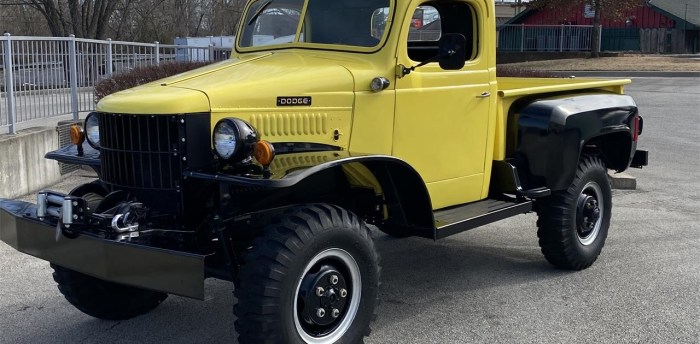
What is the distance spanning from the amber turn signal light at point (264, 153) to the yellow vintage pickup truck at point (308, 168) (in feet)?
0.04

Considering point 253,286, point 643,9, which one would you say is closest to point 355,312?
point 253,286

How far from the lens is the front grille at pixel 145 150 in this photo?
3.78 meters

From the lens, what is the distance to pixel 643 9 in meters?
39.2

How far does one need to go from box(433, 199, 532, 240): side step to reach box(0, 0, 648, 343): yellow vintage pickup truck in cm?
2

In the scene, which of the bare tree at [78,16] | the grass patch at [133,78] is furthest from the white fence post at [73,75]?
the bare tree at [78,16]

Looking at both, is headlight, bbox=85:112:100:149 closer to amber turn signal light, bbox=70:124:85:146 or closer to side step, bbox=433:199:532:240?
amber turn signal light, bbox=70:124:85:146

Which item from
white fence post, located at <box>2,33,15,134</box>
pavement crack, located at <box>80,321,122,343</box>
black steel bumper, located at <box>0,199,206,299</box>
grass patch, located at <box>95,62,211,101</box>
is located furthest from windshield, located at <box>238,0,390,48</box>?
grass patch, located at <box>95,62,211,101</box>

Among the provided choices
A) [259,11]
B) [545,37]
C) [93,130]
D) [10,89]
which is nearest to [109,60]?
[10,89]

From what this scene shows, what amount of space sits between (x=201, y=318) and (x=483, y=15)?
279 cm

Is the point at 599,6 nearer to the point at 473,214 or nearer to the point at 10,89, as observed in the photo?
the point at 10,89

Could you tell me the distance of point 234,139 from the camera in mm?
3609

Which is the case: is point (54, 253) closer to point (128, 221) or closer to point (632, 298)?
point (128, 221)

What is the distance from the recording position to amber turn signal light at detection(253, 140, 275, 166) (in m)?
3.52

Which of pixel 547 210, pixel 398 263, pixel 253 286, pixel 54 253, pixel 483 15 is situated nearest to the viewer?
pixel 253 286
